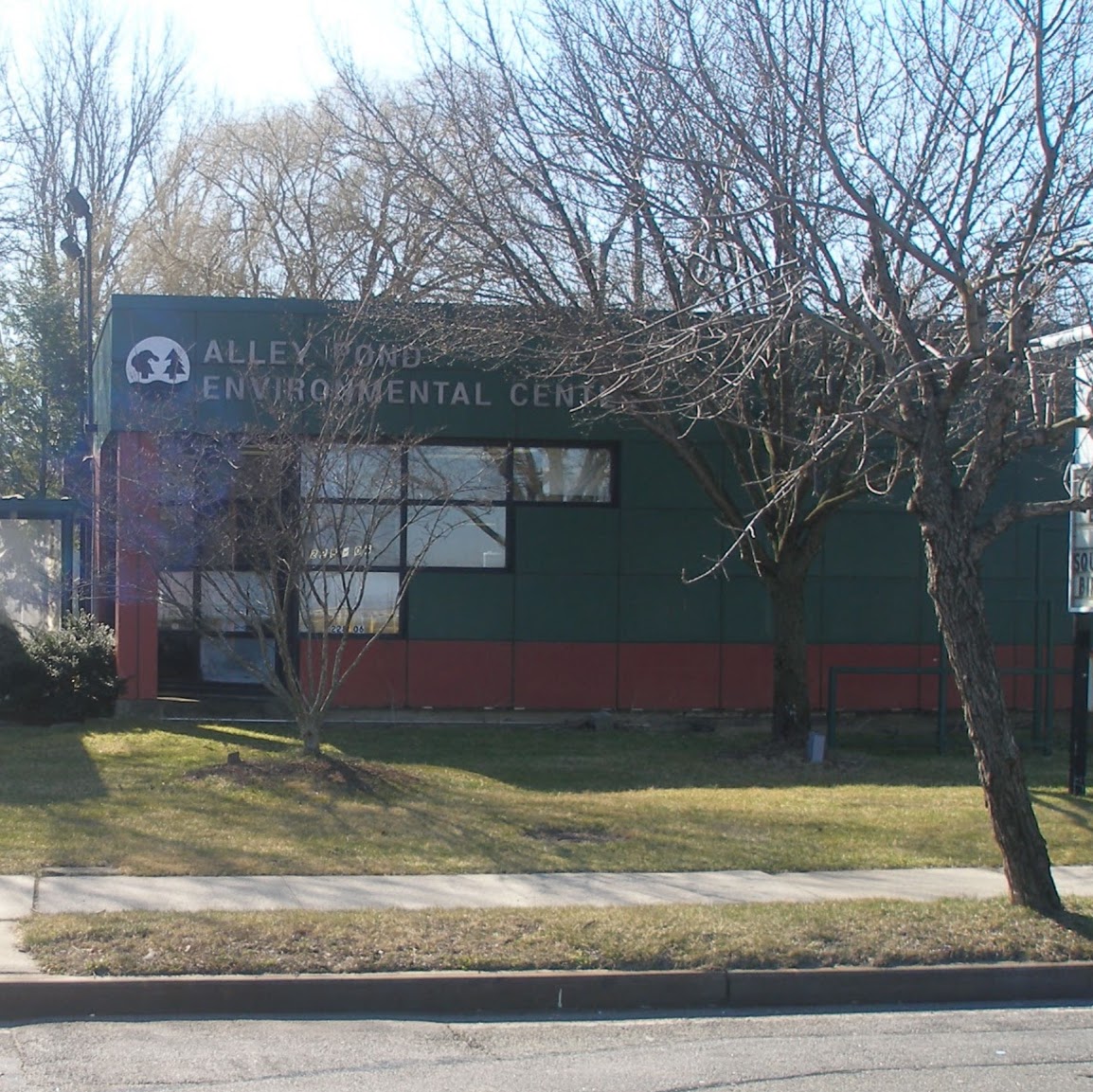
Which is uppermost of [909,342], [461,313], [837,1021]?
[461,313]

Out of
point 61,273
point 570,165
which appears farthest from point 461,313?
point 61,273

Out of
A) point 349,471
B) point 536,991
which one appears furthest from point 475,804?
point 536,991

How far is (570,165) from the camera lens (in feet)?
42.7

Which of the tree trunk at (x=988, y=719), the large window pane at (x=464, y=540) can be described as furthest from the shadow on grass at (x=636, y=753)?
the tree trunk at (x=988, y=719)

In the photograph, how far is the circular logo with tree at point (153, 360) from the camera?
16359 millimetres

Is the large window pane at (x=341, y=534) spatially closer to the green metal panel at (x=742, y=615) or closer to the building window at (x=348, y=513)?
the building window at (x=348, y=513)

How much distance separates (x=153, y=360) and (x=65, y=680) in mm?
3852

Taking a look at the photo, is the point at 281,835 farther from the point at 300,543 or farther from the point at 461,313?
the point at 461,313

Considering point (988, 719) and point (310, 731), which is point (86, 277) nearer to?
point (310, 731)

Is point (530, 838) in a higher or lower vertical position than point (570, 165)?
lower

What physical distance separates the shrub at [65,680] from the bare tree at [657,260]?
563 cm

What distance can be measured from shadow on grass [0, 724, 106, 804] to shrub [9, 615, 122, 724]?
247 millimetres

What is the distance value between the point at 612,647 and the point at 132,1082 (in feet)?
39.2

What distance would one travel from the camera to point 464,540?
17.3 metres
